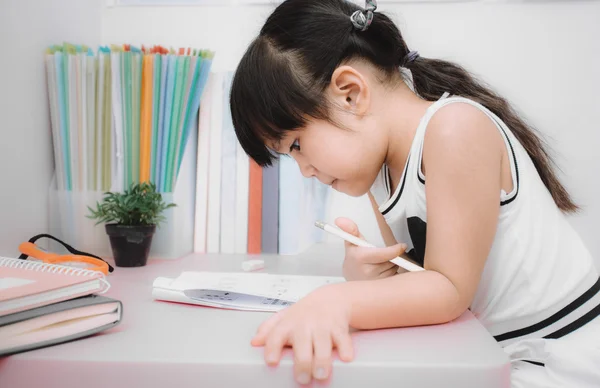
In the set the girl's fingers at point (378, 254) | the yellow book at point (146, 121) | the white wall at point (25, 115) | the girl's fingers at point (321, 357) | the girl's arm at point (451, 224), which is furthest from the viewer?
the yellow book at point (146, 121)

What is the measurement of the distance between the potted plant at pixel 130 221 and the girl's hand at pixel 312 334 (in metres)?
0.46

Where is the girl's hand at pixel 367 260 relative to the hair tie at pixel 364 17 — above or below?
below

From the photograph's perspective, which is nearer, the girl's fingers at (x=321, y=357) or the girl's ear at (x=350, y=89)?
the girl's fingers at (x=321, y=357)

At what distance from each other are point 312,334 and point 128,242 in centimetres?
52

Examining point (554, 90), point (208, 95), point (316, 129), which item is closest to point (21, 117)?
point (208, 95)

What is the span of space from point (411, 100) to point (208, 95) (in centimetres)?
46

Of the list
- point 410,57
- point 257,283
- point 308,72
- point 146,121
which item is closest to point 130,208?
point 146,121

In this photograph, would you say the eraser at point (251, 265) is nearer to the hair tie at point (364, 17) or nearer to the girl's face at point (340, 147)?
the girl's face at point (340, 147)

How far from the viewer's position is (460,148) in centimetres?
59

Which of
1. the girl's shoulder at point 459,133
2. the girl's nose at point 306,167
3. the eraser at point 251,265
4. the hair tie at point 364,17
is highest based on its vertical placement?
the hair tie at point 364,17

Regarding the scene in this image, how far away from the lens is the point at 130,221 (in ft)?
2.92

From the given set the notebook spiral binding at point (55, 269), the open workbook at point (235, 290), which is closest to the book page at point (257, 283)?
the open workbook at point (235, 290)

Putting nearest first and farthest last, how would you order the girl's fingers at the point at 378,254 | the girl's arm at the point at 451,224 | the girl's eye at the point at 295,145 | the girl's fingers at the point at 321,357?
1. the girl's fingers at the point at 321,357
2. the girl's arm at the point at 451,224
3. the girl's fingers at the point at 378,254
4. the girl's eye at the point at 295,145

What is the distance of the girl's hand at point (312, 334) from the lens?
414mm
